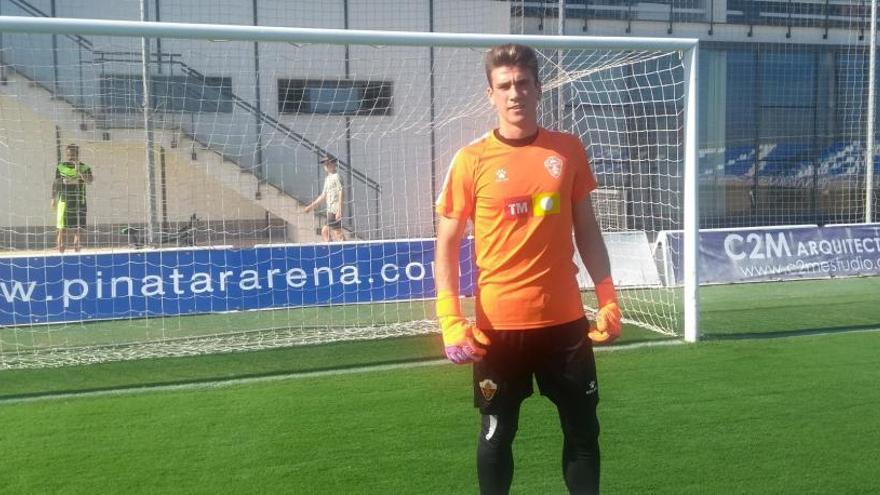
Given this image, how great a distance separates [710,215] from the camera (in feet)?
52.8

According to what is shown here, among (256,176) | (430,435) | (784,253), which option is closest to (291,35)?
(430,435)

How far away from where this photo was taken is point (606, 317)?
2.82m

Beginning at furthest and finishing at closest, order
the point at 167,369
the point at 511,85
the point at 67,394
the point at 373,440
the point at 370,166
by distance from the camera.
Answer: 1. the point at 370,166
2. the point at 167,369
3. the point at 67,394
4. the point at 373,440
5. the point at 511,85

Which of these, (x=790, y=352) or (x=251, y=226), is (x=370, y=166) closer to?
(x=251, y=226)

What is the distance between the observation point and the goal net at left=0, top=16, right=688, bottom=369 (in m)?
7.79

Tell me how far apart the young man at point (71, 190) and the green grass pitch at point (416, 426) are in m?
3.26

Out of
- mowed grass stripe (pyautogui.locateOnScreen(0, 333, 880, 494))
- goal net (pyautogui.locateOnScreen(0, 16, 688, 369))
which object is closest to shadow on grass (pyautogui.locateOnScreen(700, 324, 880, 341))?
goal net (pyautogui.locateOnScreen(0, 16, 688, 369))

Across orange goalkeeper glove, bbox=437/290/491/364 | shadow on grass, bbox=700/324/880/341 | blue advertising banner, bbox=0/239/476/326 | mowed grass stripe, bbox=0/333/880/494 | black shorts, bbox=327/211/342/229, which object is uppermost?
black shorts, bbox=327/211/342/229

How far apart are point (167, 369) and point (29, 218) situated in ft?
15.0

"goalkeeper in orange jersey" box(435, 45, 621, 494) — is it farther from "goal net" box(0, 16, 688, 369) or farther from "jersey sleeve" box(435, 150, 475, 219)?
"goal net" box(0, 16, 688, 369)

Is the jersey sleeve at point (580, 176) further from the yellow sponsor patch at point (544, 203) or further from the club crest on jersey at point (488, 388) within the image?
the club crest on jersey at point (488, 388)

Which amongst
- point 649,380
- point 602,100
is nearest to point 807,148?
point 602,100

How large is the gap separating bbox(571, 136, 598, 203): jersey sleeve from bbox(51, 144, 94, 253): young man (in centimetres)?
763

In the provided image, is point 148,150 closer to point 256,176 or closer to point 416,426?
point 256,176
